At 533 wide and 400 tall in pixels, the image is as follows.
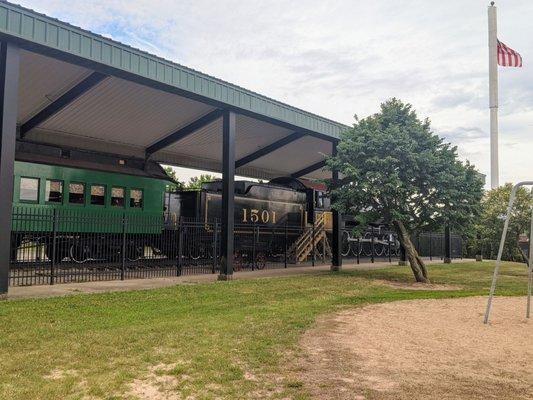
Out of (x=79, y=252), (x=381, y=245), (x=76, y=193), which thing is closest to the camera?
(x=76, y=193)

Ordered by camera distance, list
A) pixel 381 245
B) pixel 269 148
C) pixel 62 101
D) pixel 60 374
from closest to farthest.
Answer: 1. pixel 60 374
2. pixel 62 101
3. pixel 269 148
4. pixel 381 245

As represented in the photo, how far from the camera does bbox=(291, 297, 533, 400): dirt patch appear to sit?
5020 millimetres

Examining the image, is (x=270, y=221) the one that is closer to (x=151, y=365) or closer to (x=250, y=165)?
(x=250, y=165)

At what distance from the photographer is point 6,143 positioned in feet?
33.6

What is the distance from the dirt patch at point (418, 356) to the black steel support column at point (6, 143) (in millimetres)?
6755

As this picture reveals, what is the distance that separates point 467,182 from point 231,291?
9.58m

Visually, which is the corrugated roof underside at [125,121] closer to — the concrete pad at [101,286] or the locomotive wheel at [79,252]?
the locomotive wheel at [79,252]

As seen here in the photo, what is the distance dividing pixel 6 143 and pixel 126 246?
8652 mm

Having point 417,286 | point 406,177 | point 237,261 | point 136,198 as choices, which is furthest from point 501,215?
point 136,198

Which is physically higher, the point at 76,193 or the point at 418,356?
→ the point at 76,193

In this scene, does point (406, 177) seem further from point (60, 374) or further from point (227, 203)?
point (60, 374)

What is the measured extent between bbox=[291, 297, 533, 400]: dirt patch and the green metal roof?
8.01 m

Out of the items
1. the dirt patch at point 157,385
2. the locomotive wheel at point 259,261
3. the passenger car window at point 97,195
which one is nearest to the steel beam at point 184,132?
the passenger car window at point 97,195

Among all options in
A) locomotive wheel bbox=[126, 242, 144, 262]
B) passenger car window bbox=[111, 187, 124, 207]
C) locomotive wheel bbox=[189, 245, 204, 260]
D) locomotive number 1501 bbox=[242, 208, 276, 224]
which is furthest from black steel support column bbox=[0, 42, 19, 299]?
locomotive number 1501 bbox=[242, 208, 276, 224]
